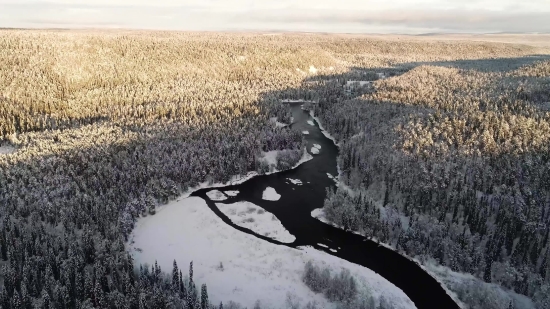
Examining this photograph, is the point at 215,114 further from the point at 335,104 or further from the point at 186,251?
the point at 186,251

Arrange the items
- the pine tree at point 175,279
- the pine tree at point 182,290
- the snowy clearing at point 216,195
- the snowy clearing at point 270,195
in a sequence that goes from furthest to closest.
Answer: the snowy clearing at point 270,195
the snowy clearing at point 216,195
the pine tree at point 175,279
the pine tree at point 182,290

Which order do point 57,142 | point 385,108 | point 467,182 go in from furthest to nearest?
1. point 385,108
2. point 57,142
3. point 467,182

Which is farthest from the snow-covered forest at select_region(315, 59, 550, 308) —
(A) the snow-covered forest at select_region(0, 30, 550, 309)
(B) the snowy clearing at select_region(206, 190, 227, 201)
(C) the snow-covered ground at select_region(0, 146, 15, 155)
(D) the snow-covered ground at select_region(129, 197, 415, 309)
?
(C) the snow-covered ground at select_region(0, 146, 15, 155)

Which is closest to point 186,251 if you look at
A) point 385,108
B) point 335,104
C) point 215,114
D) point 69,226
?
point 69,226

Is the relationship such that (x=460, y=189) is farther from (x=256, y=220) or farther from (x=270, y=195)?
(x=256, y=220)

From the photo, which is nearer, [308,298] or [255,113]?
[308,298]

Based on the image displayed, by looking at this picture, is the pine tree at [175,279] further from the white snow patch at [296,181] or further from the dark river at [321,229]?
the white snow patch at [296,181]

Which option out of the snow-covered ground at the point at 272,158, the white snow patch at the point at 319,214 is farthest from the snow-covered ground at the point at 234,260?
the snow-covered ground at the point at 272,158
